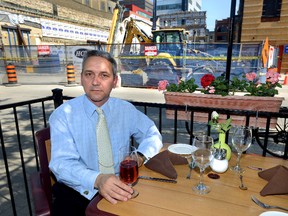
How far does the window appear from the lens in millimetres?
15303

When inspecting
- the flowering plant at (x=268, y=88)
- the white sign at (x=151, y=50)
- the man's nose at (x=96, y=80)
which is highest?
the white sign at (x=151, y=50)

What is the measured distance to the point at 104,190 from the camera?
1261 millimetres

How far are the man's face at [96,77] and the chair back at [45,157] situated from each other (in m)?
0.49

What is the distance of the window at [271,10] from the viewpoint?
15.3m

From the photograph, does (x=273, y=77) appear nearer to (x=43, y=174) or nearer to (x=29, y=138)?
(x=43, y=174)

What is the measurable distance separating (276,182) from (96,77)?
1.44 meters

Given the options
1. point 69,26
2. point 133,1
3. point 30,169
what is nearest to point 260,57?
point 30,169

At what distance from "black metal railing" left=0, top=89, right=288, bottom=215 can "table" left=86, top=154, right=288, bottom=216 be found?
0.90 m

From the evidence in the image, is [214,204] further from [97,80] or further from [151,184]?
[97,80]

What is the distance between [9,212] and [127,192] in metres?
2.23

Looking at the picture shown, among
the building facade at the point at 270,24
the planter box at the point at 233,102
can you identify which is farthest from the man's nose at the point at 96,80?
the building facade at the point at 270,24

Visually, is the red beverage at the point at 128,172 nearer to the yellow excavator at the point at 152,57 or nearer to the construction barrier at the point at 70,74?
the yellow excavator at the point at 152,57

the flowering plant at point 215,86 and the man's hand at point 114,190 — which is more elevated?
the flowering plant at point 215,86

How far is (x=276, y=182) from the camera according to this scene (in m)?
1.30
